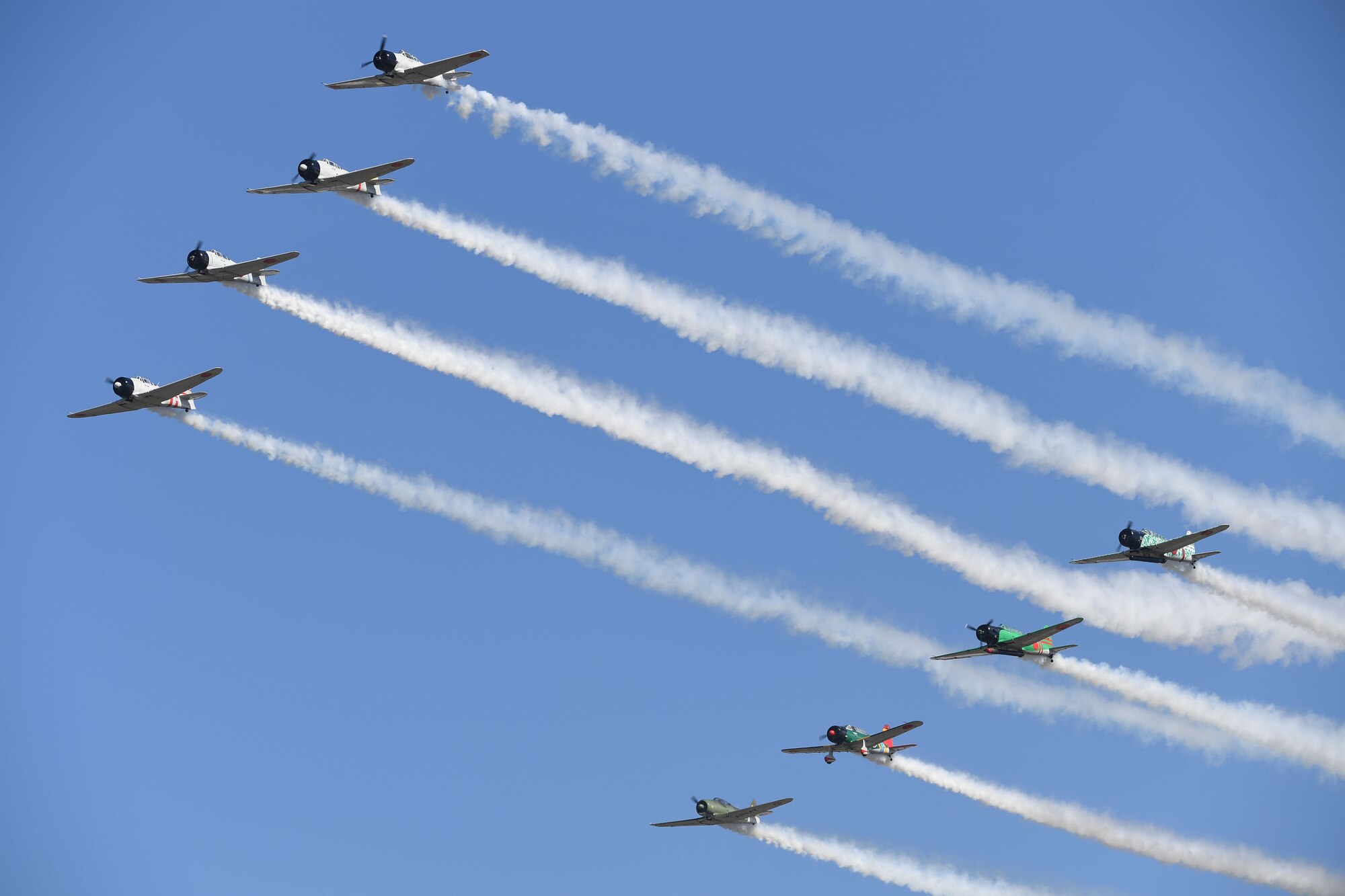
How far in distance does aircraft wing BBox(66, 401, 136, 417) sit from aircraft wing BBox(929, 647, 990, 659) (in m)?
41.7

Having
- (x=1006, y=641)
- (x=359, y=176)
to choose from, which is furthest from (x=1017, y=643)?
(x=359, y=176)

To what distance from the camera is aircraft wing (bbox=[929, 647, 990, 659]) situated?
276ft

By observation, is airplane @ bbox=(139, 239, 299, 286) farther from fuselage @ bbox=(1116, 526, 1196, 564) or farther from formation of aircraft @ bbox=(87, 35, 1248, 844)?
fuselage @ bbox=(1116, 526, 1196, 564)

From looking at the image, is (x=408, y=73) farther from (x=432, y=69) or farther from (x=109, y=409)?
(x=109, y=409)

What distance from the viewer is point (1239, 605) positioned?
8419cm

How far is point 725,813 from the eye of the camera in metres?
87.6

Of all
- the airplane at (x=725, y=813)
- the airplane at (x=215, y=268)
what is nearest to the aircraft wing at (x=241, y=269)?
the airplane at (x=215, y=268)

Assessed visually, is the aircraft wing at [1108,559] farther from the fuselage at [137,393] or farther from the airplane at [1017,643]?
the fuselage at [137,393]

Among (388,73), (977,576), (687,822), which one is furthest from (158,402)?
→ (977,576)

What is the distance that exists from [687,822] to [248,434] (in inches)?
1163

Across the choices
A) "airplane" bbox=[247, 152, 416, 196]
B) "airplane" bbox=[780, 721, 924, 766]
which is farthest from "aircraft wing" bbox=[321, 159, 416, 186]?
"airplane" bbox=[780, 721, 924, 766]

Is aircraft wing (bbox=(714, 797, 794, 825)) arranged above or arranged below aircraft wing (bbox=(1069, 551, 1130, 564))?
below

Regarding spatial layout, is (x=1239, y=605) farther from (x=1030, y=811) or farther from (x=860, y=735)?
(x=860, y=735)

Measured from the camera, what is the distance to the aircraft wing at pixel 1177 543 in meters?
80.6
